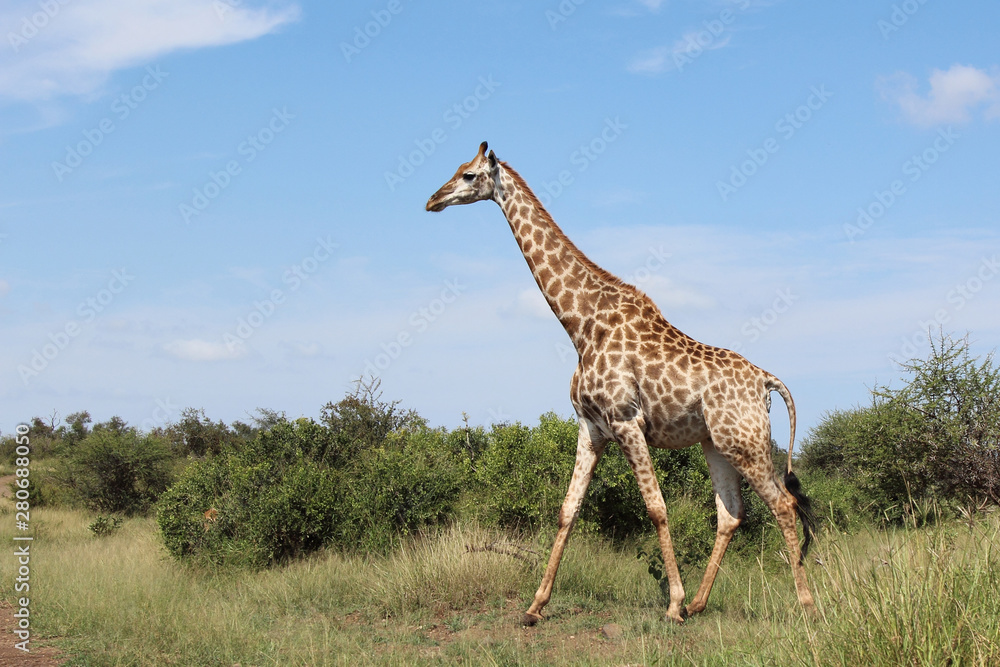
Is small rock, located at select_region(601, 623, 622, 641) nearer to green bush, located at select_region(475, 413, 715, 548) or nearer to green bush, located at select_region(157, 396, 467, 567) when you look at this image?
green bush, located at select_region(475, 413, 715, 548)

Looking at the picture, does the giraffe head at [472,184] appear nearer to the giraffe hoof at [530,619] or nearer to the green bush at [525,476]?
the giraffe hoof at [530,619]

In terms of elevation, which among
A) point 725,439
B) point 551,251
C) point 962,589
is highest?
point 551,251

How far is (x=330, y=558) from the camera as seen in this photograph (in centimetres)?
1045

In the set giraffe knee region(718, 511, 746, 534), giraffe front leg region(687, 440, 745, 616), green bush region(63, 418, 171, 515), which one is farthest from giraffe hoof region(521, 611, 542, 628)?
green bush region(63, 418, 171, 515)

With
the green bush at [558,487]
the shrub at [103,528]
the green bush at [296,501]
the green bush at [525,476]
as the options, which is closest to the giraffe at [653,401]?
the green bush at [558,487]

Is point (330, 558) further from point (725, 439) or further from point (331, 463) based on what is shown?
point (725, 439)

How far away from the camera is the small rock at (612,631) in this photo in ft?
23.6

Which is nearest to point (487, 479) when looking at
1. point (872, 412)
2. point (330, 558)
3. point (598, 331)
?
point (330, 558)

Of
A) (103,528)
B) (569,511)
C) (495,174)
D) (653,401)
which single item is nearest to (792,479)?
(653,401)

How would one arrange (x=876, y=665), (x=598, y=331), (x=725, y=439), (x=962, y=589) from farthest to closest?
(x=598, y=331)
(x=725, y=439)
(x=962, y=589)
(x=876, y=665)

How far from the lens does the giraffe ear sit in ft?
28.0

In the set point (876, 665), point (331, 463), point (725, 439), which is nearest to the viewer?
point (876, 665)

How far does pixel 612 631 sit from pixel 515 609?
1231 millimetres

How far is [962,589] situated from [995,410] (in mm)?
8603
